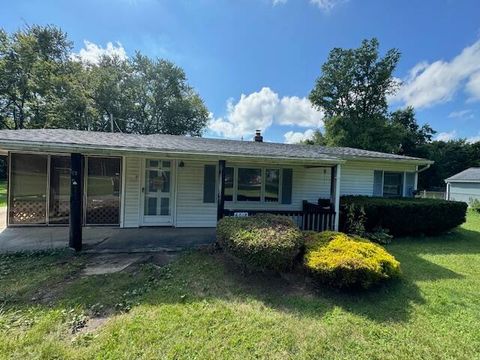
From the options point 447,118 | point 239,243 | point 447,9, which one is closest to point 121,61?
point 447,9

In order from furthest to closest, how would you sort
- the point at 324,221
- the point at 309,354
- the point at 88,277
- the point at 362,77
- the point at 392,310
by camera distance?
the point at 362,77 < the point at 324,221 < the point at 88,277 < the point at 392,310 < the point at 309,354

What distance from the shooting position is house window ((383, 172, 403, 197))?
425 inches

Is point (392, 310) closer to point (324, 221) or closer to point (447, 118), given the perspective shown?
point (324, 221)

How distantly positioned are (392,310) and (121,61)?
34.8m

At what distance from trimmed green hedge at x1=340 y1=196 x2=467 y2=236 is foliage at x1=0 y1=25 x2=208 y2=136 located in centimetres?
2446

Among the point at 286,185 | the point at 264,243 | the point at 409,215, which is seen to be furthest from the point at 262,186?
the point at 409,215

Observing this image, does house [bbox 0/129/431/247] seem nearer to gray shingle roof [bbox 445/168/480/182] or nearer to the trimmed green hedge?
the trimmed green hedge

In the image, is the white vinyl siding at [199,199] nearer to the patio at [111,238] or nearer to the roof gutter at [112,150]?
the patio at [111,238]

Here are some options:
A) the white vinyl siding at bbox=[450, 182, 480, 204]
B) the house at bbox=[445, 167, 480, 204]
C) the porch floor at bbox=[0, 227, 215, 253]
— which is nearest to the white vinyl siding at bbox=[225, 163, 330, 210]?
the porch floor at bbox=[0, 227, 215, 253]

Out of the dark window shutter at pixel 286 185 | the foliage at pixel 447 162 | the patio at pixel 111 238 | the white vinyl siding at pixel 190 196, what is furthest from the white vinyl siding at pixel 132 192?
the foliage at pixel 447 162

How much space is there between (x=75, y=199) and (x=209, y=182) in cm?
402

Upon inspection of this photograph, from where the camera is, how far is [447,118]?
103 ft

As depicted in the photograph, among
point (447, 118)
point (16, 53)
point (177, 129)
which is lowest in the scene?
point (177, 129)

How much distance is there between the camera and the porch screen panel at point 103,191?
325 inches
